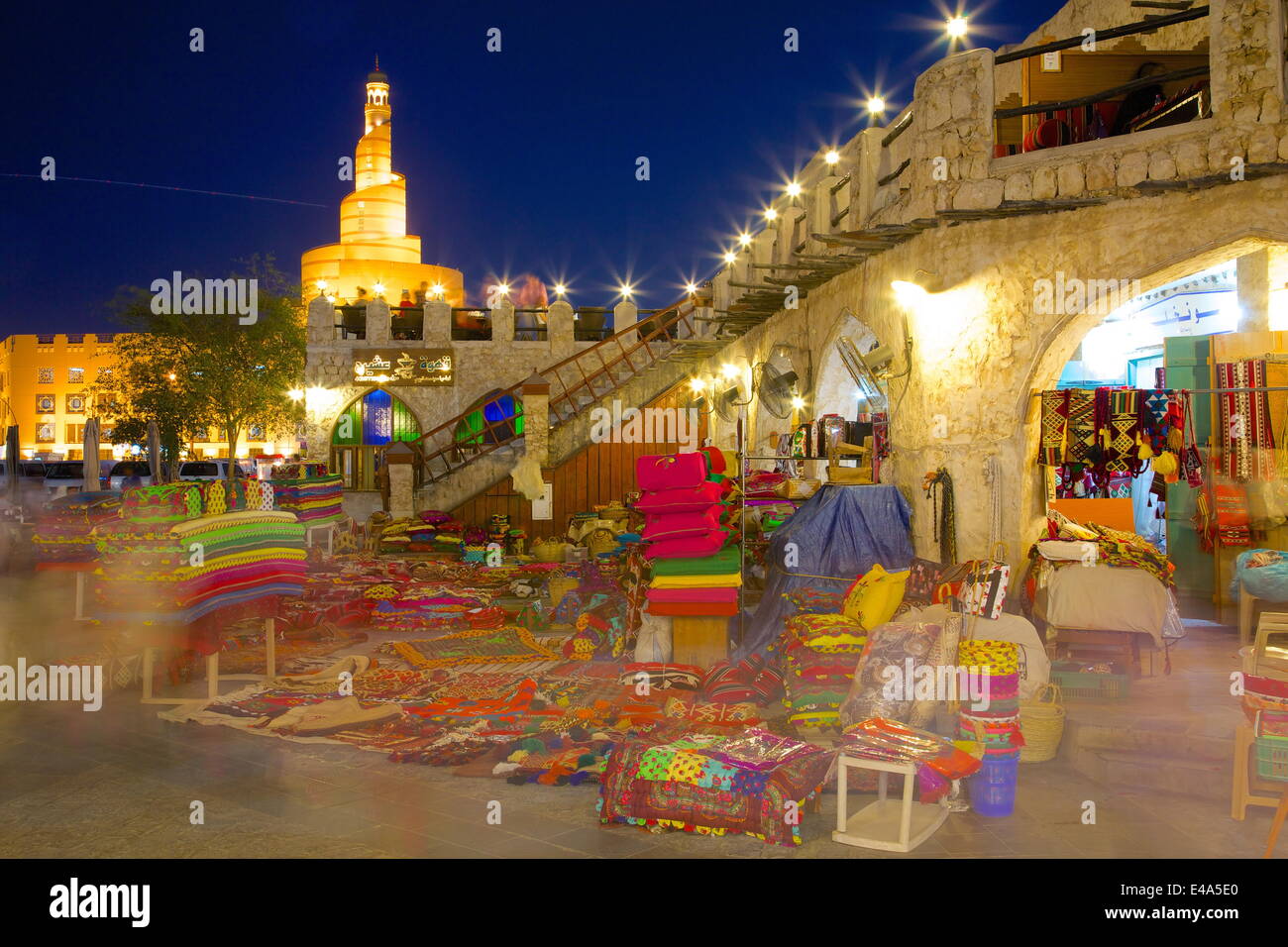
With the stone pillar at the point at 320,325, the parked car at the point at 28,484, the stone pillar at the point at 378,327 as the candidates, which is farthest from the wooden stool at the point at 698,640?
the stone pillar at the point at 320,325

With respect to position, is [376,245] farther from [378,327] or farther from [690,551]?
[690,551]

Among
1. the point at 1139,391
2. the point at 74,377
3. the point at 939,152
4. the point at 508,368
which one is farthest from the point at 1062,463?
the point at 74,377

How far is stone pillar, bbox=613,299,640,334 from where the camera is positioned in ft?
73.9

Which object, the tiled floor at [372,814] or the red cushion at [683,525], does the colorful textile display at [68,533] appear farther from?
the red cushion at [683,525]

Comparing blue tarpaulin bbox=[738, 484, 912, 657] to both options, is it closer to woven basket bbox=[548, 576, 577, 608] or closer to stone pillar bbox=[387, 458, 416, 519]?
woven basket bbox=[548, 576, 577, 608]

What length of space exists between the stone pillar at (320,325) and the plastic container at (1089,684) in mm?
19721

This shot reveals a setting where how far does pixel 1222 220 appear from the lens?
640cm

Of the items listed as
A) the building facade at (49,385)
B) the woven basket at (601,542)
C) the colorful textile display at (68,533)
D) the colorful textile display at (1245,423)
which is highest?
the building facade at (49,385)

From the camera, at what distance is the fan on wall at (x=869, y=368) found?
8914 mm

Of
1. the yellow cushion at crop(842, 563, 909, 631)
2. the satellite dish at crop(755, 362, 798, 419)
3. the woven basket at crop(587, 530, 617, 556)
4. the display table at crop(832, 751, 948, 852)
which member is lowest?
the display table at crop(832, 751, 948, 852)

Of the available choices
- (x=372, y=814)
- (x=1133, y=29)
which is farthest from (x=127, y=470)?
(x=1133, y=29)

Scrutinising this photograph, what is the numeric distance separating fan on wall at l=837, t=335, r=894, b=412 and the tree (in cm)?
1788

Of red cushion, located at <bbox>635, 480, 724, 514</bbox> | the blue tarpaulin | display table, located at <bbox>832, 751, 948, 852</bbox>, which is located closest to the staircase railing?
red cushion, located at <bbox>635, 480, 724, 514</bbox>

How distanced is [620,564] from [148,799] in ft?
18.4
